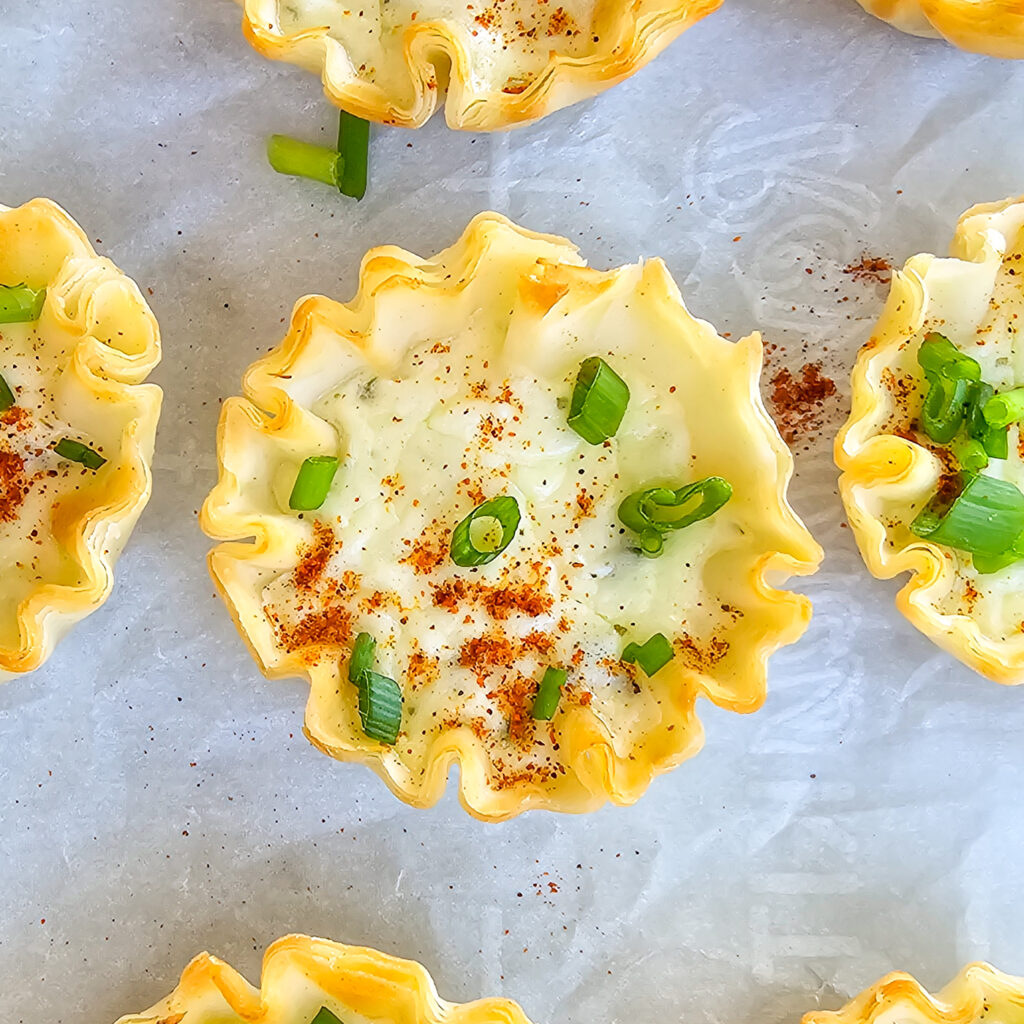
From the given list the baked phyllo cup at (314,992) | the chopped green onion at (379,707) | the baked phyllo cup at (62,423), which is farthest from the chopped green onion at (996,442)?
the baked phyllo cup at (62,423)

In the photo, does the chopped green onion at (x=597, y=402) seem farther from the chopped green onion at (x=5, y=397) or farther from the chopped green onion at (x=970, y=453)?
the chopped green onion at (x=5, y=397)

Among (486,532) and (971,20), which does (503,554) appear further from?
(971,20)

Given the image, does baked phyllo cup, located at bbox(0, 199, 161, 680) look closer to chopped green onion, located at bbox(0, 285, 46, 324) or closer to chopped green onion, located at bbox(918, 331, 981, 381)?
chopped green onion, located at bbox(0, 285, 46, 324)

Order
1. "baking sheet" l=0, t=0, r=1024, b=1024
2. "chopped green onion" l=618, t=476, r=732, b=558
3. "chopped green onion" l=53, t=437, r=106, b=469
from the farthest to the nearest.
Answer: "baking sheet" l=0, t=0, r=1024, b=1024 < "chopped green onion" l=53, t=437, r=106, b=469 < "chopped green onion" l=618, t=476, r=732, b=558

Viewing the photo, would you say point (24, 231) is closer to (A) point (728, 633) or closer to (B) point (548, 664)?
(B) point (548, 664)

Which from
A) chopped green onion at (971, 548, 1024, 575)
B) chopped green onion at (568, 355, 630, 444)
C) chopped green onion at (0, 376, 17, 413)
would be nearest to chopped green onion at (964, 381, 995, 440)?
chopped green onion at (971, 548, 1024, 575)

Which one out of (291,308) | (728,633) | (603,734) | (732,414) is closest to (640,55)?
(732,414)

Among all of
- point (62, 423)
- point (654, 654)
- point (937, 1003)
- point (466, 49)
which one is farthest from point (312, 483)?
point (937, 1003)
